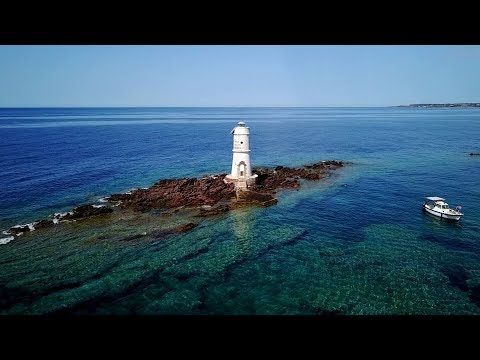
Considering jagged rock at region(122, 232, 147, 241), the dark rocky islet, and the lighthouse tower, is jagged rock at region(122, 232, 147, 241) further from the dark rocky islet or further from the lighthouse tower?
the lighthouse tower

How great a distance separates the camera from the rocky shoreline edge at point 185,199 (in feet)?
84.7

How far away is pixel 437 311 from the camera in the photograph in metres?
14.8

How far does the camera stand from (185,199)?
30.7m

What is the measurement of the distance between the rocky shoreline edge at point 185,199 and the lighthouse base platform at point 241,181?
1.55 feet

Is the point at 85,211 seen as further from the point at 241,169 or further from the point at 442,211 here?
the point at 442,211

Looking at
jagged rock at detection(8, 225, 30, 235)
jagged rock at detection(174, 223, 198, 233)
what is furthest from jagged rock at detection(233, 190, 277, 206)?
jagged rock at detection(8, 225, 30, 235)

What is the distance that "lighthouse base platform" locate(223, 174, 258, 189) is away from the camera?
114ft

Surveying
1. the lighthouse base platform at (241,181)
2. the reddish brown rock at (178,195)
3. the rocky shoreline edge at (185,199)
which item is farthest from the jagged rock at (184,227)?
the lighthouse base platform at (241,181)

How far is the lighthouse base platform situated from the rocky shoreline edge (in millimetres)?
471

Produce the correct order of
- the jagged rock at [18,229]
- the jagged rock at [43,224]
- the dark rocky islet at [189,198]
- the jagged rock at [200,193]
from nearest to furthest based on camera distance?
the jagged rock at [18,229] → the jagged rock at [43,224] → the dark rocky islet at [189,198] → the jagged rock at [200,193]

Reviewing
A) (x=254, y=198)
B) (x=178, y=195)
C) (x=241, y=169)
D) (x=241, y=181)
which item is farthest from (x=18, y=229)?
(x=241, y=169)

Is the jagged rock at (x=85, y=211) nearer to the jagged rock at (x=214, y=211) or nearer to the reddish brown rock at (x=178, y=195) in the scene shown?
the reddish brown rock at (x=178, y=195)
